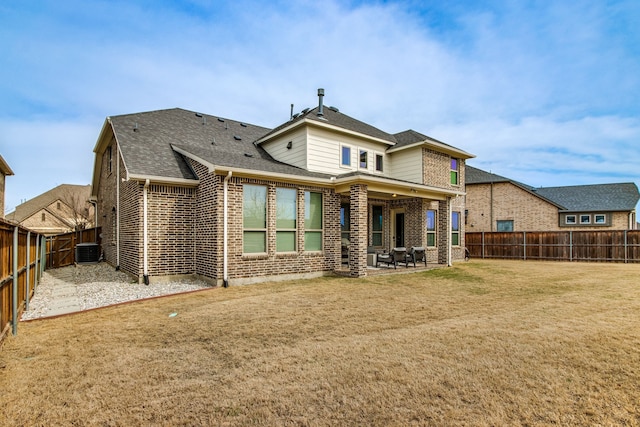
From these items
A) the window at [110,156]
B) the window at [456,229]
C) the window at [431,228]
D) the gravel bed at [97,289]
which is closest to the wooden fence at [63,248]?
the gravel bed at [97,289]

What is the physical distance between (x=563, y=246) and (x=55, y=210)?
2023 inches

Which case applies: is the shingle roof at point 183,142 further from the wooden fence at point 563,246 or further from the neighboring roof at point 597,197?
the neighboring roof at point 597,197

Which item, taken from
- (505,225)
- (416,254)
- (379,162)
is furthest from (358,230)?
(505,225)

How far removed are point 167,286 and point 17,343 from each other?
14.9 ft

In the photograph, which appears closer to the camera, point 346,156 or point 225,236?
point 225,236

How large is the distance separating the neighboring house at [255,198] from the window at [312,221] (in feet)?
0.11

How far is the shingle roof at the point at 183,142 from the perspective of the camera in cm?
1002

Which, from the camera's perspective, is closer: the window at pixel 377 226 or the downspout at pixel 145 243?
the downspout at pixel 145 243

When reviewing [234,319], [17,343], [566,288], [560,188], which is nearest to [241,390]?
[234,319]

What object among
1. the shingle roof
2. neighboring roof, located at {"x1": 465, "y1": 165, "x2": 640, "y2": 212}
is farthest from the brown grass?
neighboring roof, located at {"x1": 465, "y1": 165, "x2": 640, "y2": 212}

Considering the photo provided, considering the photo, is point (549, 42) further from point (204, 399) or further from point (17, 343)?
point (17, 343)

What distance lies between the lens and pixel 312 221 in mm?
11000

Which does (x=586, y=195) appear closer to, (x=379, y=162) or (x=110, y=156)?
(x=379, y=162)

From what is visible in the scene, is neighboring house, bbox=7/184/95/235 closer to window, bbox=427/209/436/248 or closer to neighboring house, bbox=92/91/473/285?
neighboring house, bbox=92/91/473/285
